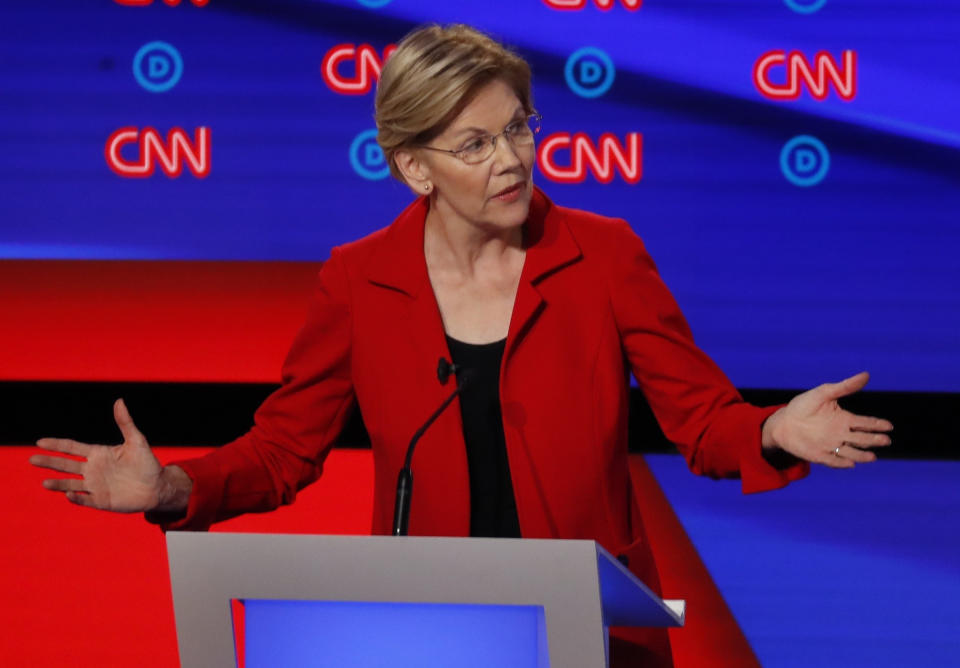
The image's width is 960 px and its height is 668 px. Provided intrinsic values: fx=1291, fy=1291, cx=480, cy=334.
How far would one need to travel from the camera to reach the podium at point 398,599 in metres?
1.10

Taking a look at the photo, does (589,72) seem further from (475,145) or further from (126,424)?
(126,424)

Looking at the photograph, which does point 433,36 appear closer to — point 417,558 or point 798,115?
point 417,558

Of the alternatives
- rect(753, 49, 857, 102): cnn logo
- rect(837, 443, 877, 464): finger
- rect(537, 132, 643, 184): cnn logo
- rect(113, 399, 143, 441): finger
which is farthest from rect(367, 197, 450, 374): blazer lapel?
rect(753, 49, 857, 102): cnn logo

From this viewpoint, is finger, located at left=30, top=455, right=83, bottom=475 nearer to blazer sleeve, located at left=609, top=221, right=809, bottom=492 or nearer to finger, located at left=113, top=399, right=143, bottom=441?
finger, located at left=113, top=399, right=143, bottom=441

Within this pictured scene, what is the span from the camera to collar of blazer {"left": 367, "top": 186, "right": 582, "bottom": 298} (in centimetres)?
173

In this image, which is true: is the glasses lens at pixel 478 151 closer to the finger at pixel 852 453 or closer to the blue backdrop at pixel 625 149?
the finger at pixel 852 453

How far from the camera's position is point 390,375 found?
1735 mm

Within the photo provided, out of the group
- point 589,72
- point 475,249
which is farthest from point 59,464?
point 589,72

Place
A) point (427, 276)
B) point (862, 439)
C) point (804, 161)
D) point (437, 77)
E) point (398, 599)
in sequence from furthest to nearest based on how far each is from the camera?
1. point (804, 161)
2. point (427, 276)
3. point (437, 77)
4. point (862, 439)
5. point (398, 599)

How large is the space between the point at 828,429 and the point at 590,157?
8.03 ft

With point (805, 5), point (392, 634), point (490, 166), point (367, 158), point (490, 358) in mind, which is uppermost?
point (805, 5)

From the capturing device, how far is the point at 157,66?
3.90 metres

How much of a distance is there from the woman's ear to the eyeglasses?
7 centimetres

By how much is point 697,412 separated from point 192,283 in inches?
107
